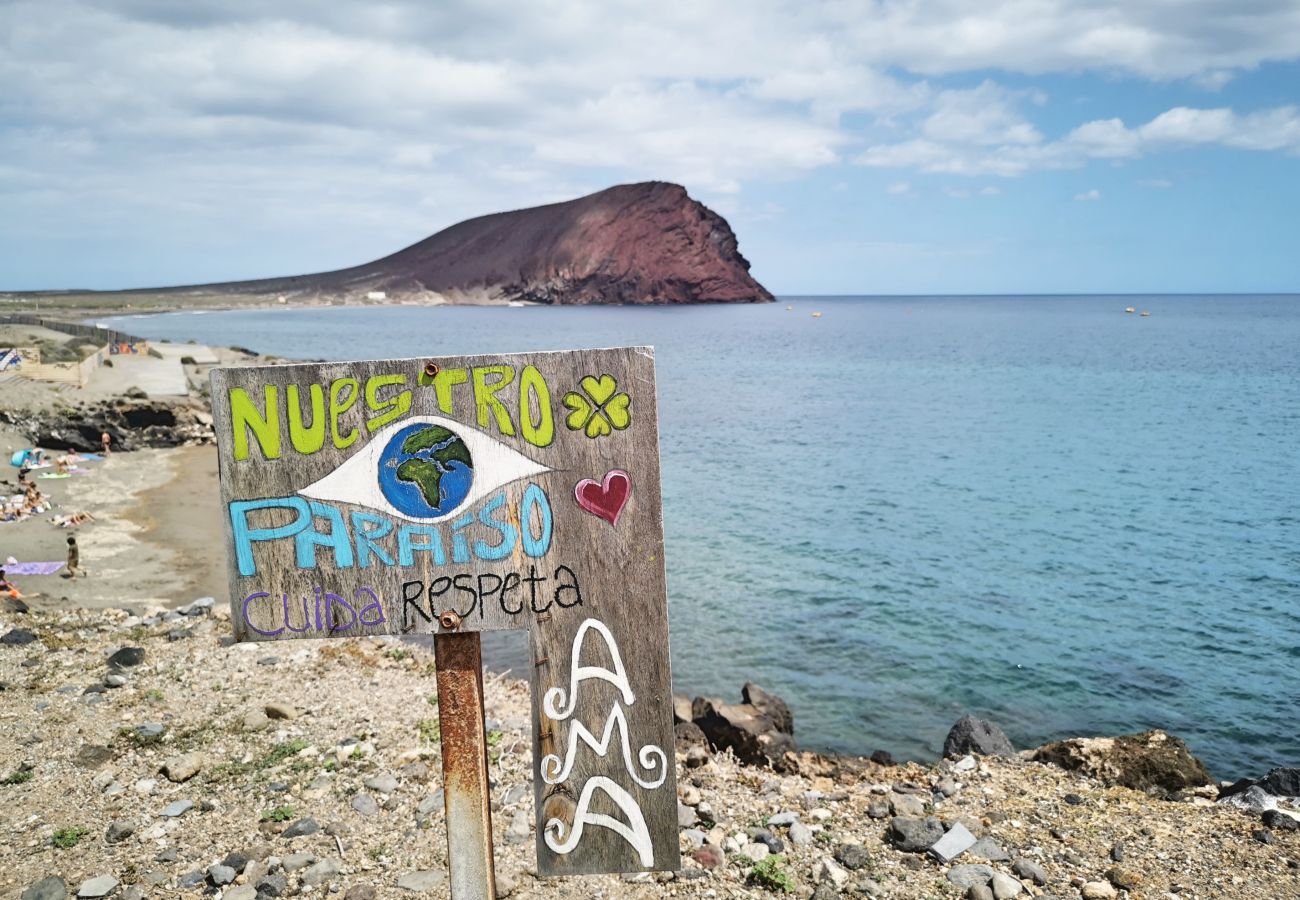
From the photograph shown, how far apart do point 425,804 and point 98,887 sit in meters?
2.05

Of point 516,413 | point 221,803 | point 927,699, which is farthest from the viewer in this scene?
point 927,699

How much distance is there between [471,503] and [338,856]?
3.72 metres

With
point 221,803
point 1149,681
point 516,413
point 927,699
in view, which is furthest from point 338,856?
point 1149,681

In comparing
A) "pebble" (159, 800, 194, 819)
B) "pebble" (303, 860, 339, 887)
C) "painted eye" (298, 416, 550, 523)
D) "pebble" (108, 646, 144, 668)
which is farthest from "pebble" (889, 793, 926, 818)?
"pebble" (108, 646, 144, 668)

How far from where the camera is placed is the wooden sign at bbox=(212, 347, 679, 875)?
334 centimetres

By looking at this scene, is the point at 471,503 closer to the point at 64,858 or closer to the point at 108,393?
the point at 64,858

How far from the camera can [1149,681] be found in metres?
13.6

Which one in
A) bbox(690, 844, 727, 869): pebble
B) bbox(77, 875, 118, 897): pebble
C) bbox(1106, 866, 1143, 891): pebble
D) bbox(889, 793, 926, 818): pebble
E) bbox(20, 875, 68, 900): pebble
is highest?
bbox(20, 875, 68, 900): pebble

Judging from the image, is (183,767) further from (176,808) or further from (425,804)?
(425,804)

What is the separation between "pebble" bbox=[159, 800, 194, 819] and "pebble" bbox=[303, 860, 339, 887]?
4.58 feet

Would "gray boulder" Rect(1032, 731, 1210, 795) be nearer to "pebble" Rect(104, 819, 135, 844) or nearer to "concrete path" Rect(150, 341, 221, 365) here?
"pebble" Rect(104, 819, 135, 844)

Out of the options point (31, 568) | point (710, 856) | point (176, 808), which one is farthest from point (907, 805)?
point (31, 568)

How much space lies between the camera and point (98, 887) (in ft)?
17.4

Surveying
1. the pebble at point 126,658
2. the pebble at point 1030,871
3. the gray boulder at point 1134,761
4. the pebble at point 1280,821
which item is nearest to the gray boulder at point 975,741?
the gray boulder at point 1134,761
